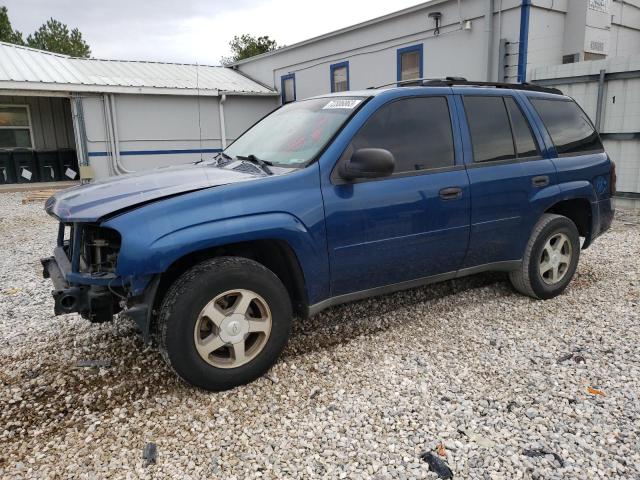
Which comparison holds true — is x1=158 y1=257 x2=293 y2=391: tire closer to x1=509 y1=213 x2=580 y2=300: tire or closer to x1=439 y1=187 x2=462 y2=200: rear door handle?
x1=439 y1=187 x2=462 y2=200: rear door handle

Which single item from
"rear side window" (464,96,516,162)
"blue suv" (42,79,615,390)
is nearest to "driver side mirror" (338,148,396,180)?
"blue suv" (42,79,615,390)

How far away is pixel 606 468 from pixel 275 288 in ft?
6.47

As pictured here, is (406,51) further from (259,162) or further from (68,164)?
(68,164)

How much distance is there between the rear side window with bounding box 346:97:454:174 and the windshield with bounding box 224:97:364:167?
211 mm

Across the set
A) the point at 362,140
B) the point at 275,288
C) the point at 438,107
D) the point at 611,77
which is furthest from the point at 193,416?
the point at 611,77

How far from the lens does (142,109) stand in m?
15.9

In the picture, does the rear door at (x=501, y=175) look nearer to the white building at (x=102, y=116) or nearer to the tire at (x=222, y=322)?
the tire at (x=222, y=322)

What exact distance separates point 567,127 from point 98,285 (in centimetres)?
422

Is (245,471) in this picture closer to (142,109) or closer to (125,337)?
(125,337)

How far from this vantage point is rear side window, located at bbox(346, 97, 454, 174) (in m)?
3.42

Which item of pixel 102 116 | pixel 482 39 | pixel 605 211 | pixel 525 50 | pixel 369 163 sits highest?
pixel 482 39

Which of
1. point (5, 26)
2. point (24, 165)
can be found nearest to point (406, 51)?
point (24, 165)

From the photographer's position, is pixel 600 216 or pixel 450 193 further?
pixel 600 216

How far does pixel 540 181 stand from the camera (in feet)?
13.6
